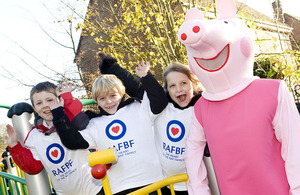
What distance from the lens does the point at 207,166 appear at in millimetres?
1792

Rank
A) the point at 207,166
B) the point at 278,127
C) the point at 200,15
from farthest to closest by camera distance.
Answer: the point at 207,166
the point at 200,15
the point at 278,127

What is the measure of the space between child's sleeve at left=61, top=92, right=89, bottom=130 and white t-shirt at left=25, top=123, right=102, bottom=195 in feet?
0.90

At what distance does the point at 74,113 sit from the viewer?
242cm

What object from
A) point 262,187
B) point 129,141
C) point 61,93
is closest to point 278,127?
point 262,187

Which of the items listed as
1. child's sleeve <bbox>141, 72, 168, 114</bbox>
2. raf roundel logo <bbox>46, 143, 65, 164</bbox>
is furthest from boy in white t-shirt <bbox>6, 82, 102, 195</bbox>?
child's sleeve <bbox>141, 72, 168, 114</bbox>

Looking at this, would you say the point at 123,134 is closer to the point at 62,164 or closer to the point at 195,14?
the point at 62,164

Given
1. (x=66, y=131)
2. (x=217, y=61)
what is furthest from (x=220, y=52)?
(x=66, y=131)

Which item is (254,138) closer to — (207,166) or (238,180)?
(238,180)

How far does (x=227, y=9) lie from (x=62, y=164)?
1.87 metres

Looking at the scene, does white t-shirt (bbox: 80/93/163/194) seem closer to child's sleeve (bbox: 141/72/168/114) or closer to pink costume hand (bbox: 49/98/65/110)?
child's sleeve (bbox: 141/72/168/114)

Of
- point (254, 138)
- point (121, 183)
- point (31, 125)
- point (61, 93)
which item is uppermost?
point (61, 93)

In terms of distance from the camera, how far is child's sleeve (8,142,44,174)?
94.7 inches

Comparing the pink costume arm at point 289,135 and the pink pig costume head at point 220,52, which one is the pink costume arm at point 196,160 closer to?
the pink pig costume head at point 220,52

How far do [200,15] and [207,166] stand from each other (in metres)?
0.97
